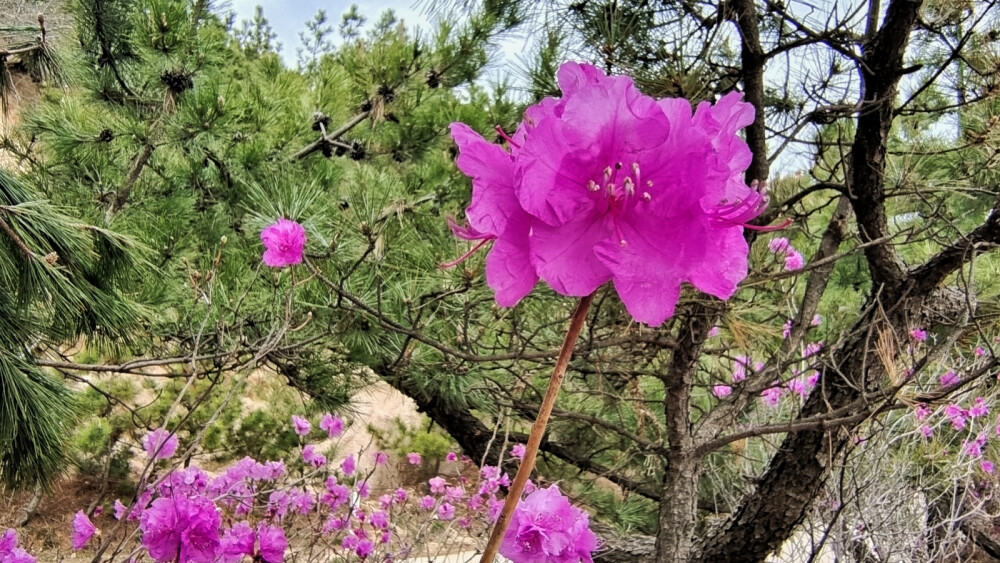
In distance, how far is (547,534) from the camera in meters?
0.42

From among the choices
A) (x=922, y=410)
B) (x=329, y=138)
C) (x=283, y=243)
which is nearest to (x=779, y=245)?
(x=922, y=410)

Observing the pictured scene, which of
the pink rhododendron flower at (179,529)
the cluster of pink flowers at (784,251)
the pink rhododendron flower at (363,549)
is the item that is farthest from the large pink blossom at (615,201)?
the cluster of pink flowers at (784,251)

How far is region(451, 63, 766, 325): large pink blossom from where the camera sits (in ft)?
0.94

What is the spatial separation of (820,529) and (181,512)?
2546 mm

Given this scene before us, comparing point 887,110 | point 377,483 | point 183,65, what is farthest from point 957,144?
point 377,483

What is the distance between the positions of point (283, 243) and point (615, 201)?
807 mm

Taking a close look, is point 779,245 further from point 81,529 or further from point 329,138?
point 81,529

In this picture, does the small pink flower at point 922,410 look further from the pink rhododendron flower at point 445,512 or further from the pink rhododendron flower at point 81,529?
the pink rhododendron flower at point 81,529

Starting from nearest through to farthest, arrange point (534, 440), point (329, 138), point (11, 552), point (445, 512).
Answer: point (534, 440) < point (11, 552) < point (445, 512) < point (329, 138)

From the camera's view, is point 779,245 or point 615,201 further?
point 779,245

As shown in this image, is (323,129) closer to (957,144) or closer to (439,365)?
(439,365)

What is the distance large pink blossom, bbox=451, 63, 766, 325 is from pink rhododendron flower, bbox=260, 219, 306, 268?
0.75m

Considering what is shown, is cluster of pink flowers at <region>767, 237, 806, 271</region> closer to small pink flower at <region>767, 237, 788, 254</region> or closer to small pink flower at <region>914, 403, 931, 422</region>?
small pink flower at <region>767, 237, 788, 254</region>

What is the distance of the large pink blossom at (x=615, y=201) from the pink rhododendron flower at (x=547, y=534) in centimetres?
19
